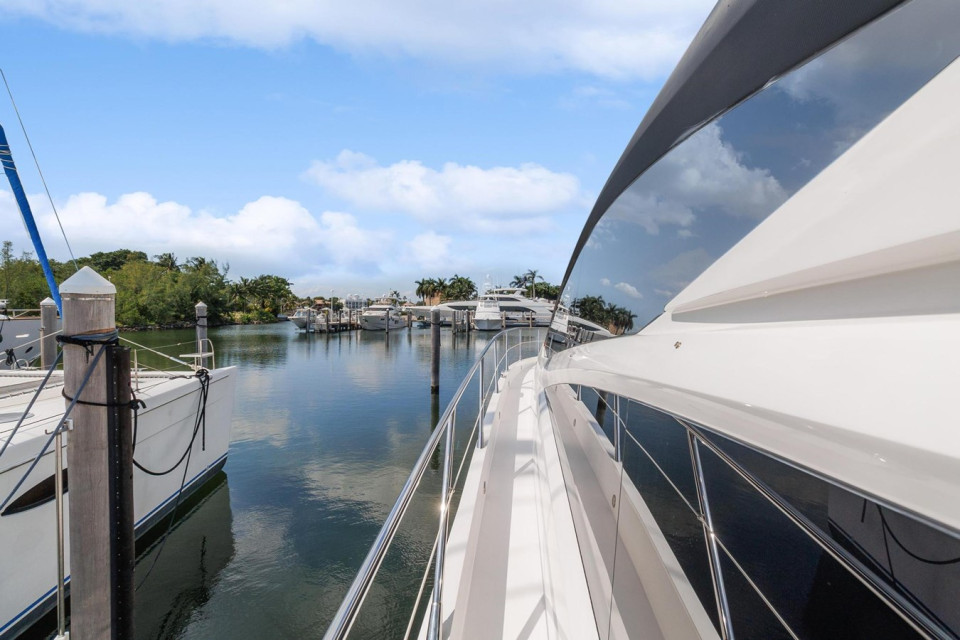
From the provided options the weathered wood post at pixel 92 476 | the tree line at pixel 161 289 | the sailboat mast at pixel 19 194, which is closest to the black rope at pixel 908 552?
the weathered wood post at pixel 92 476

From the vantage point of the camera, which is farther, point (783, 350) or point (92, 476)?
point (92, 476)

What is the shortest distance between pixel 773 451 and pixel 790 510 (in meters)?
0.30

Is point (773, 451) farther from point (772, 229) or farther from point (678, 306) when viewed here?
point (678, 306)

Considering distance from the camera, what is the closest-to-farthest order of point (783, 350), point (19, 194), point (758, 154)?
point (783, 350)
point (758, 154)
point (19, 194)

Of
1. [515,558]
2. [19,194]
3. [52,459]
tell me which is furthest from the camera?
[19,194]

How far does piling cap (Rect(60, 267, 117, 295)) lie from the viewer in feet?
8.91

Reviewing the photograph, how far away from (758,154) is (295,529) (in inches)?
285

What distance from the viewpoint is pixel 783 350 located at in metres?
0.69

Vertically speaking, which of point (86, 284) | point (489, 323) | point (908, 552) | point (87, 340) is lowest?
point (489, 323)

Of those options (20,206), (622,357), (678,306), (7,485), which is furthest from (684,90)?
(20,206)

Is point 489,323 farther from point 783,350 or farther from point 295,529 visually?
point 783,350

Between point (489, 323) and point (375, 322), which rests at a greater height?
point (489, 323)

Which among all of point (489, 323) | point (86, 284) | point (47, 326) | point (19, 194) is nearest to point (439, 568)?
point (86, 284)

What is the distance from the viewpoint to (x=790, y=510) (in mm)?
790
